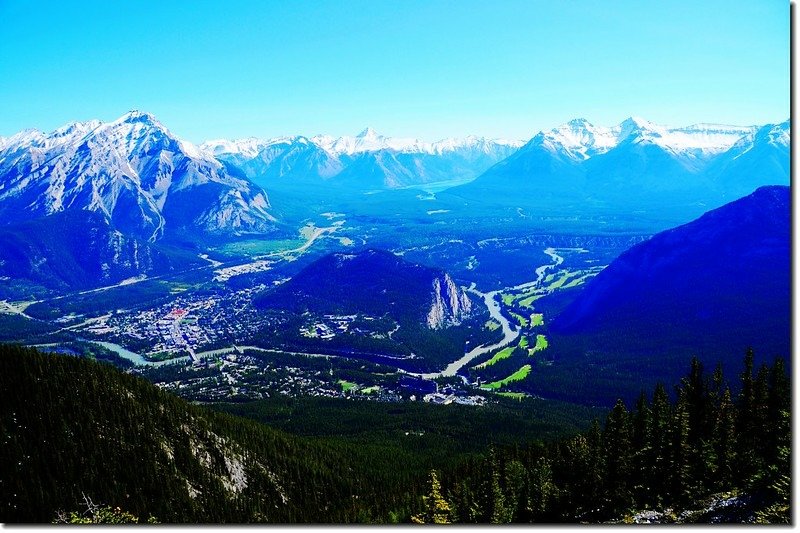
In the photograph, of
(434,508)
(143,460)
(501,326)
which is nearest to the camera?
(434,508)

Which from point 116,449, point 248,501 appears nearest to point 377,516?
point 248,501

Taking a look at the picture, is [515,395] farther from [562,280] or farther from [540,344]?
[562,280]

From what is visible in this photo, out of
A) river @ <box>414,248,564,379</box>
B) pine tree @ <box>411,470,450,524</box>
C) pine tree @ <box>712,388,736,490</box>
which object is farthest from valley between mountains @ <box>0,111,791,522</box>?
pine tree @ <box>411,470,450,524</box>

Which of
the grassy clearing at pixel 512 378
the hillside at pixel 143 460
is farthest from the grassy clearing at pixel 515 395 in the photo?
the hillside at pixel 143 460

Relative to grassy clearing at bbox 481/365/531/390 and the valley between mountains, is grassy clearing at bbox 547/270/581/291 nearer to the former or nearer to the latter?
the valley between mountains

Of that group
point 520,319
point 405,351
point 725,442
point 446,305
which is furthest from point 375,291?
point 725,442

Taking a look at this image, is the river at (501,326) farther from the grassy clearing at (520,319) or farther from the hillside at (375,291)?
the hillside at (375,291)
